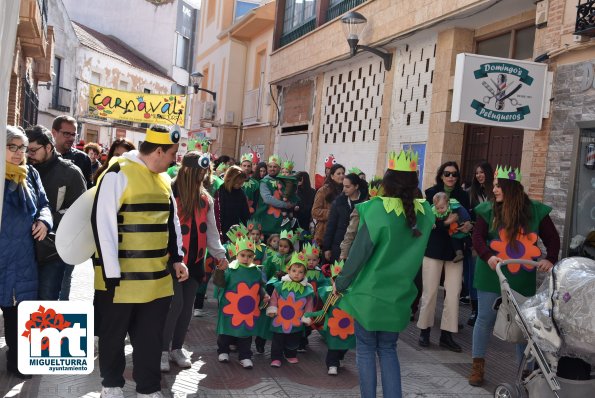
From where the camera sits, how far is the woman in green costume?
434 cm

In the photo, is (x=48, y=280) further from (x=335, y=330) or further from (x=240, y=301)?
(x=335, y=330)

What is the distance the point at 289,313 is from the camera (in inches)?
230

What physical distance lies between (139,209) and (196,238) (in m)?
1.18

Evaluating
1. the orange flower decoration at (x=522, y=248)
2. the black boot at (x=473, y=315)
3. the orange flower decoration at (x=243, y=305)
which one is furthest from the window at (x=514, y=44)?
the orange flower decoration at (x=243, y=305)

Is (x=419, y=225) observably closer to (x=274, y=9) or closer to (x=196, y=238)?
(x=196, y=238)

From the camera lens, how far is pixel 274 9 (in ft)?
70.4

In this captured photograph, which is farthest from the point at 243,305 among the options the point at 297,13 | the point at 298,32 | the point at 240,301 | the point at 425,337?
the point at 297,13

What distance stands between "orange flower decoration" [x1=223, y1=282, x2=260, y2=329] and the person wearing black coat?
1735 mm

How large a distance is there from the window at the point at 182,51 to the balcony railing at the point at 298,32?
2903 cm

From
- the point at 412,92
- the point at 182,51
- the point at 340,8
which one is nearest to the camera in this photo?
the point at 412,92

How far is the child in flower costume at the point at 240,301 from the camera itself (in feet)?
18.8

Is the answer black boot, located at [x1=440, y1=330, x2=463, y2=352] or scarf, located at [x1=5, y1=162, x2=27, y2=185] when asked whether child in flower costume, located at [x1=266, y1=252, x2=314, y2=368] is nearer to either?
black boot, located at [x1=440, y1=330, x2=463, y2=352]

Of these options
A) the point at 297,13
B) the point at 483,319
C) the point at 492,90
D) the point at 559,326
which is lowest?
the point at 483,319

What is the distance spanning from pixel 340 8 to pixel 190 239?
11.6 m
